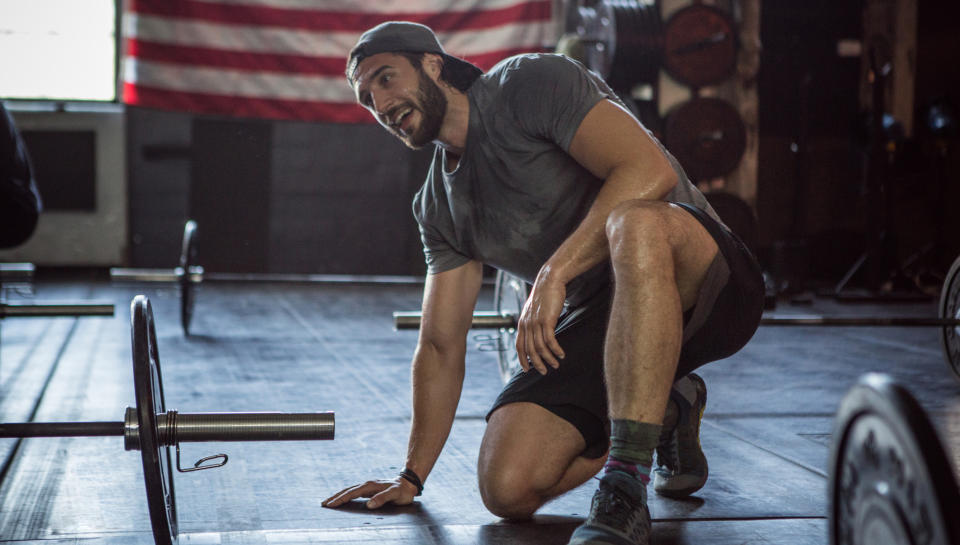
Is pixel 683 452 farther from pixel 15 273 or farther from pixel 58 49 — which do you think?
pixel 58 49

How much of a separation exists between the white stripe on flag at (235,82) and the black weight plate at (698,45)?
181 centimetres

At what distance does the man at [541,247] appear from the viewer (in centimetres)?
144

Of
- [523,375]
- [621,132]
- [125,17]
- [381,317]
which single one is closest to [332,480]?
[523,375]

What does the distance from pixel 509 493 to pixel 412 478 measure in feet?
0.66

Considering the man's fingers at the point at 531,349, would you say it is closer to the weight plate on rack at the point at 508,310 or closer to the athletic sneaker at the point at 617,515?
the athletic sneaker at the point at 617,515

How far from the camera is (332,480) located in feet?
5.96

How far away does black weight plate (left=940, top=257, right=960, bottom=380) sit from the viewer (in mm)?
2623

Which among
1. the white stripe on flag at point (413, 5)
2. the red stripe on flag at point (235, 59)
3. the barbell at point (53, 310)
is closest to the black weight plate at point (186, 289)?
the barbell at point (53, 310)

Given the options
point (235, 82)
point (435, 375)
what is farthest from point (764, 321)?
point (235, 82)

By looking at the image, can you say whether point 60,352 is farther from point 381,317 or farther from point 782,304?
point 782,304

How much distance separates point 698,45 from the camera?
16.9ft

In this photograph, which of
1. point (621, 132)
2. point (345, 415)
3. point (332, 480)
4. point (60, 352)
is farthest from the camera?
point (60, 352)

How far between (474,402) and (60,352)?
1.56m

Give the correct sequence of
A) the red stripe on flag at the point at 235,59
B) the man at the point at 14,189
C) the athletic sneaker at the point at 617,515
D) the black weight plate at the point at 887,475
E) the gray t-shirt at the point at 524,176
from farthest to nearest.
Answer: the red stripe on flag at the point at 235,59, the man at the point at 14,189, the gray t-shirt at the point at 524,176, the athletic sneaker at the point at 617,515, the black weight plate at the point at 887,475
